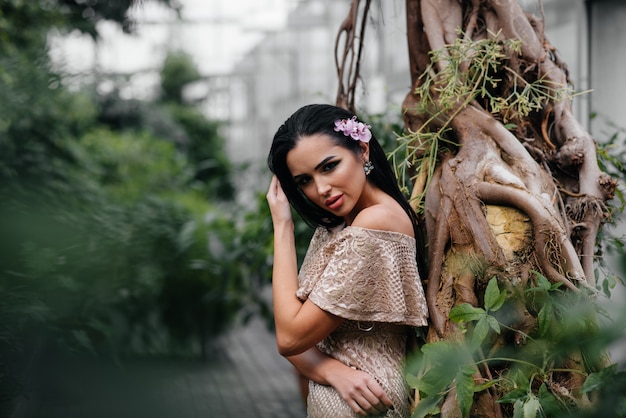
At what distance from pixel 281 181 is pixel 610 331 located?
152 cm

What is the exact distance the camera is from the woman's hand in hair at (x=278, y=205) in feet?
7.68

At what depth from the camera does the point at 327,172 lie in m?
2.17

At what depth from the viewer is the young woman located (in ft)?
6.80

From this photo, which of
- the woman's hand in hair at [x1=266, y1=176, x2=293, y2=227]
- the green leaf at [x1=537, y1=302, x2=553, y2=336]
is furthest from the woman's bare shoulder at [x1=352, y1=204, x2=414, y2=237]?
the green leaf at [x1=537, y1=302, x2=553, y2=336]

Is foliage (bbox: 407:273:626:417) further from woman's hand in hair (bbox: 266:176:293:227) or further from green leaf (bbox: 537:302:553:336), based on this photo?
woman's hand in hair (bbox: 266:176:293:227)

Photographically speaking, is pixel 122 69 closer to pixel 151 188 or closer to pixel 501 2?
pixel 151 188

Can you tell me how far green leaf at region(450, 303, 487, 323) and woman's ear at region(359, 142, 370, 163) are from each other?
584 millimetres

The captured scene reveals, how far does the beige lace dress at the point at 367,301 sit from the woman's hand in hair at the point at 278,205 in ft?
0.49

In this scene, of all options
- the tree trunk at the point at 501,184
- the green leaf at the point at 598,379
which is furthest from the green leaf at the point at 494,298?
the green leaf at the point at 598,379

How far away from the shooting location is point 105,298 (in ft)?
17.2

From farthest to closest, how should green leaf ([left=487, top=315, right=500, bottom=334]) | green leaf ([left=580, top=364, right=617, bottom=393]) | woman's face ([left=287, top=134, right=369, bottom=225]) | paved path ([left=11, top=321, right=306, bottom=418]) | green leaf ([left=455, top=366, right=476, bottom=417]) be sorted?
1. paved path ([left=11, top=321, right=306, bottom=418])
2. woman's face ([left=287, top=134, right=369, bottom=225])
3. green leaf ([left=487, top=315, right=500, bottom=334])
4. green leaf ([left=455, top=366, right=476, bottom=417])
5. green leaf ([left=580, top=364, right=617, bottom=393])

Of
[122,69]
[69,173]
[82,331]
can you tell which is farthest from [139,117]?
[82,331]

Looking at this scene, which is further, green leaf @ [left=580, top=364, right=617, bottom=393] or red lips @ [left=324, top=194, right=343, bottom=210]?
red lips @ [left=324, top=194, right=343, bottom=210]

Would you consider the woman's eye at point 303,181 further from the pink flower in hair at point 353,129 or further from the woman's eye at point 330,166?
the pink flower in hair at point 353,129
